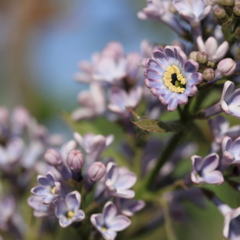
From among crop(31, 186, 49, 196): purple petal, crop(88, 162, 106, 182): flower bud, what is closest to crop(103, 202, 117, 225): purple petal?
crop(88, 162, 106, 182): flower bud

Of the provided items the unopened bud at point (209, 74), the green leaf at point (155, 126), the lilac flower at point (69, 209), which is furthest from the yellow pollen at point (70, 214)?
the unopened bud at point (209, 74)

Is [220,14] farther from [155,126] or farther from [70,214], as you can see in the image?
[70,214]

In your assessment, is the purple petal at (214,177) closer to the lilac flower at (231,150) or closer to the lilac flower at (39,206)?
the lilac flower at (231,150)

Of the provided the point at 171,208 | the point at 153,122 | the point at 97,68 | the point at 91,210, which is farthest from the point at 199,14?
the point at 171,208

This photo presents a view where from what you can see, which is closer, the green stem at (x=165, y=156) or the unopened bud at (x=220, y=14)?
A: the unopened bud at (x=220, y=14)

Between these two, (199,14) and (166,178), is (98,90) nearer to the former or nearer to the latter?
(166,178)

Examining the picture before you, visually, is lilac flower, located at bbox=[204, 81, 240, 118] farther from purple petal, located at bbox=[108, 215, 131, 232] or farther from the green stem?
purple petal, located at bbox=[108, 215, 131, 232]
